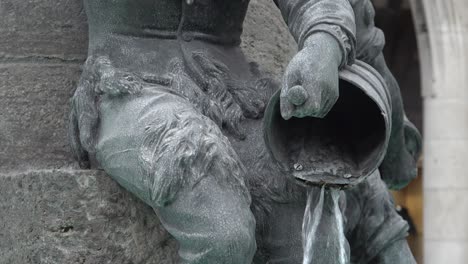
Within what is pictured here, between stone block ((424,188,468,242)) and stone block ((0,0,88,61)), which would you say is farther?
stone block ((424,188,468,242))

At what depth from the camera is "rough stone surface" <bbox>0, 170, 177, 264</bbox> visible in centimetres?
286

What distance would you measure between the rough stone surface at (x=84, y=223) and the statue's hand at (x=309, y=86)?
0.53 meters

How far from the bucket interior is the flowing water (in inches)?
3.7

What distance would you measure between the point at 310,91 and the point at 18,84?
3.13 feet

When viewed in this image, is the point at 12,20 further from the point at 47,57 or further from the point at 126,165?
the point at 126,165

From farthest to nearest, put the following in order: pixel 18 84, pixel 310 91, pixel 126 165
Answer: pixel 18 84 < pixel 126 165 < pixel 310 91

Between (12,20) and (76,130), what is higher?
(12,20)

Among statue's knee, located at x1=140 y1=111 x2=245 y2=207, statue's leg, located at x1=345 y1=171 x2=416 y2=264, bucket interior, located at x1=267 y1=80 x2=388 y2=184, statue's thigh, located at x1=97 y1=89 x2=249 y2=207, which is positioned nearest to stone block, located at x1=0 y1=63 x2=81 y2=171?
statue's thigh, located at x1=97 y1=89 x2=249 y2=207

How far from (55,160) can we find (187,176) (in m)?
0.61

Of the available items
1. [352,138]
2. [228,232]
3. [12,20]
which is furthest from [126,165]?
[12,20]

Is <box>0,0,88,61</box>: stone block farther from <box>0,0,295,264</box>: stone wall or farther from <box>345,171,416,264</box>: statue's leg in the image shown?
<box>345,171,416,264</box>: statue's leg

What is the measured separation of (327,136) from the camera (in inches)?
110

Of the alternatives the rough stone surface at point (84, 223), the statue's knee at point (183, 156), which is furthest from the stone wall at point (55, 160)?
the statue's knee at point (183, 156)

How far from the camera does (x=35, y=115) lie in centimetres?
314
